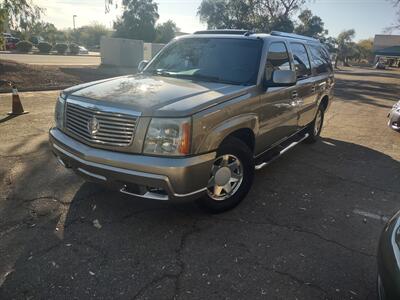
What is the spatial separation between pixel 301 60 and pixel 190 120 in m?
3.21

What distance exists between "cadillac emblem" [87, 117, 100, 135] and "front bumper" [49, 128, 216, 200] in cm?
17

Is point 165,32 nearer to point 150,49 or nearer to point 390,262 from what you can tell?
point 150,49

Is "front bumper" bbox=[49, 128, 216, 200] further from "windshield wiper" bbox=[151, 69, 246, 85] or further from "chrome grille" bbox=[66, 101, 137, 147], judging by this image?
"windshield wiper" bbox=[151, 69, 246, 85]

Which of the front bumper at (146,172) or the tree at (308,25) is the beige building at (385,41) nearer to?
the tree at (308,25)

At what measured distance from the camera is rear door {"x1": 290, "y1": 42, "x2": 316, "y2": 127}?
524 cm

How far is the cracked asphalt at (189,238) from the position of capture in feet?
8.83

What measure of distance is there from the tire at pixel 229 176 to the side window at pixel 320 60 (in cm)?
317

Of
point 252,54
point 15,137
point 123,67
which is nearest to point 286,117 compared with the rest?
point 252,54

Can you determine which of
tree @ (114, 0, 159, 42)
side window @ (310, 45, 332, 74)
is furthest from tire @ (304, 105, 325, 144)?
tree @ (114, 0, 159, 42)

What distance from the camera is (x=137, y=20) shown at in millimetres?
50031

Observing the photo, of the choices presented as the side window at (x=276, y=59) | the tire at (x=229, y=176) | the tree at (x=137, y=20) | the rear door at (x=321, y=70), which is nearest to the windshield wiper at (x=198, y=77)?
the side window at (x=276, y=59)

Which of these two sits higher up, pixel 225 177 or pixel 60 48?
pixel 225 177

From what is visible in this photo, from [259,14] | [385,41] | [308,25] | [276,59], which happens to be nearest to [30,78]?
[276,59]

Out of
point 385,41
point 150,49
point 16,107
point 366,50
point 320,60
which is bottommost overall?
point 16,107
